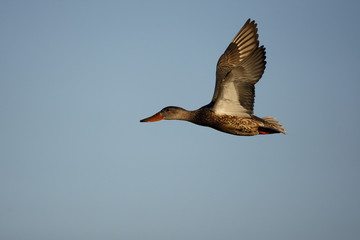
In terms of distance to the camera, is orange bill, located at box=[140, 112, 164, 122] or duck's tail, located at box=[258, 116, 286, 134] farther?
orange bill, located at box=[140, 112, 164, 122]

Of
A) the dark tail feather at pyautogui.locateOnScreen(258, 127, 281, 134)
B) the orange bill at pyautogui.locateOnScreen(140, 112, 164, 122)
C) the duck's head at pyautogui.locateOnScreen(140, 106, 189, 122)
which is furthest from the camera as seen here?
the orange bill at pyautogui.locateOnScreen(140, 112, 164, 122)

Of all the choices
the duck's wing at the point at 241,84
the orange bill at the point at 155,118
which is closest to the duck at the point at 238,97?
the duck's wing at the point at 241,84

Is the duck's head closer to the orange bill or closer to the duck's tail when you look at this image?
the orange bill

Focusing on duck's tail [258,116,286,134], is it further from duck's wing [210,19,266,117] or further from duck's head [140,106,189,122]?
duck's head [140,106,189,122]

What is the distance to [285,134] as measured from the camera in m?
12.1

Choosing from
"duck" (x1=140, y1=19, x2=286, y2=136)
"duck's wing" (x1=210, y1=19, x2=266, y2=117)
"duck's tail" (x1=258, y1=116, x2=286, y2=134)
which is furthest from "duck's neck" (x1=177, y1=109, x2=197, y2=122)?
"duck's tail" (x1=258, y1=116, x2=286, y2=134)

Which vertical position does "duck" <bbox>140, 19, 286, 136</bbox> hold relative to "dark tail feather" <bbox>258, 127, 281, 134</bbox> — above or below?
above

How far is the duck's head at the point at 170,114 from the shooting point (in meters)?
12.0

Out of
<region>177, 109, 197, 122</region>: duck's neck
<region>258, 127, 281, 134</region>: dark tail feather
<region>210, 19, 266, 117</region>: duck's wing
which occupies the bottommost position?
<region>258, 127, 281, 134</region>: dark tail feather

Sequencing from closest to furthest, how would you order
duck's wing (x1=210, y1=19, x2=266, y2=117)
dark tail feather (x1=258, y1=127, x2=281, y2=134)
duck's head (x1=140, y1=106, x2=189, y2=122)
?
duck's wing (x1=210, y1=19, x2=266, y2=117), dark tail feather (x1=258, y1=127, x2=281, y2=134), duck's head (x1=140, y1=106, x2=189, y2=122)

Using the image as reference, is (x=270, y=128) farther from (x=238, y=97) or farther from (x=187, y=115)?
(x=187, y=115)

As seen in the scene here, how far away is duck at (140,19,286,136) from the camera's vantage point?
445 inches

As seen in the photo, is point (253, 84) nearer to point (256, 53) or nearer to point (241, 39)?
point (256, 53)

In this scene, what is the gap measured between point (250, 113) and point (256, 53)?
1441mm
